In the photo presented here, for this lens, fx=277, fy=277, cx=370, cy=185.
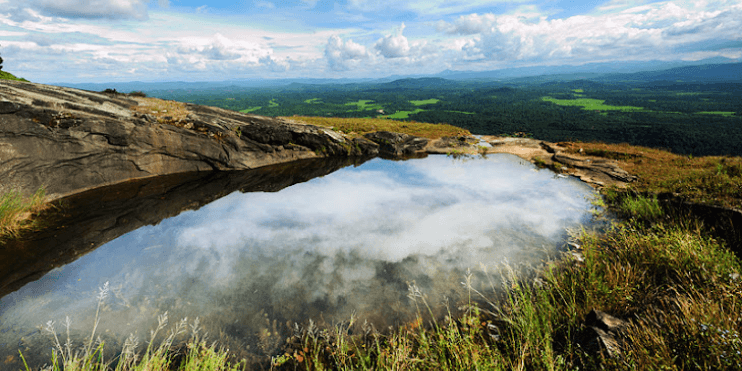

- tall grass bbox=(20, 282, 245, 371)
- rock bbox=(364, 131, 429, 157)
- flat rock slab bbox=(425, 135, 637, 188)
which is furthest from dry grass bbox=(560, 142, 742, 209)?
tall grass bbox=(20, 282, 245, 371)

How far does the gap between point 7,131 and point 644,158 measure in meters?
37.0

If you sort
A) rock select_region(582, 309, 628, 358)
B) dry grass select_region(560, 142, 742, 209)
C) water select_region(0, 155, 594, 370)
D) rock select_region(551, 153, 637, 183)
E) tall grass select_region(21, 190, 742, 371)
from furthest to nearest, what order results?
1. rock select_region(551, 153, 637, 183)
2. dry grass select_region(560, 142, 742, 209)
3. water select_region(0, 155, 594, 370)
4. rock select_region(582, 309, 628, 358)
5. tall grass select_region(21, 190, 742, 371)

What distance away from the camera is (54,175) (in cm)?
1339

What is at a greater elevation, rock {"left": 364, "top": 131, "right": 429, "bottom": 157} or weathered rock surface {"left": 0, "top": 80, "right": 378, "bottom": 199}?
weathered rock surface {"left": 0, "top": 80, "right": 378, "bottom": 199}

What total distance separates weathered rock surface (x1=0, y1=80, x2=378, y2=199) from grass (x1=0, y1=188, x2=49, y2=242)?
3.88 ft

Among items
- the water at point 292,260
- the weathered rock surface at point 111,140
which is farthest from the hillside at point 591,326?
the weathered rock surface at point 111,140

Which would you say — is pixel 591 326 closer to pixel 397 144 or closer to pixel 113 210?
pixel 113 210

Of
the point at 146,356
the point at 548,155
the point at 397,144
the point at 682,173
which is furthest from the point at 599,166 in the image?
the point at 146,356

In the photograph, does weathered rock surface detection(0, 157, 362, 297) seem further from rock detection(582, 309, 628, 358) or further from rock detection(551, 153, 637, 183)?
rock detection(551, 153, 637, 183)

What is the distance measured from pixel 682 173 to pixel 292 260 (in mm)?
19724

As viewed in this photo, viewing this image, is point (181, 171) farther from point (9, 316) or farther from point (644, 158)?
point (644, 158)

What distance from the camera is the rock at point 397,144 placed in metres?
26.5

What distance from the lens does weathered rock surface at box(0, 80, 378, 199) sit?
1298cm

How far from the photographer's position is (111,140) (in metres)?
15.8
